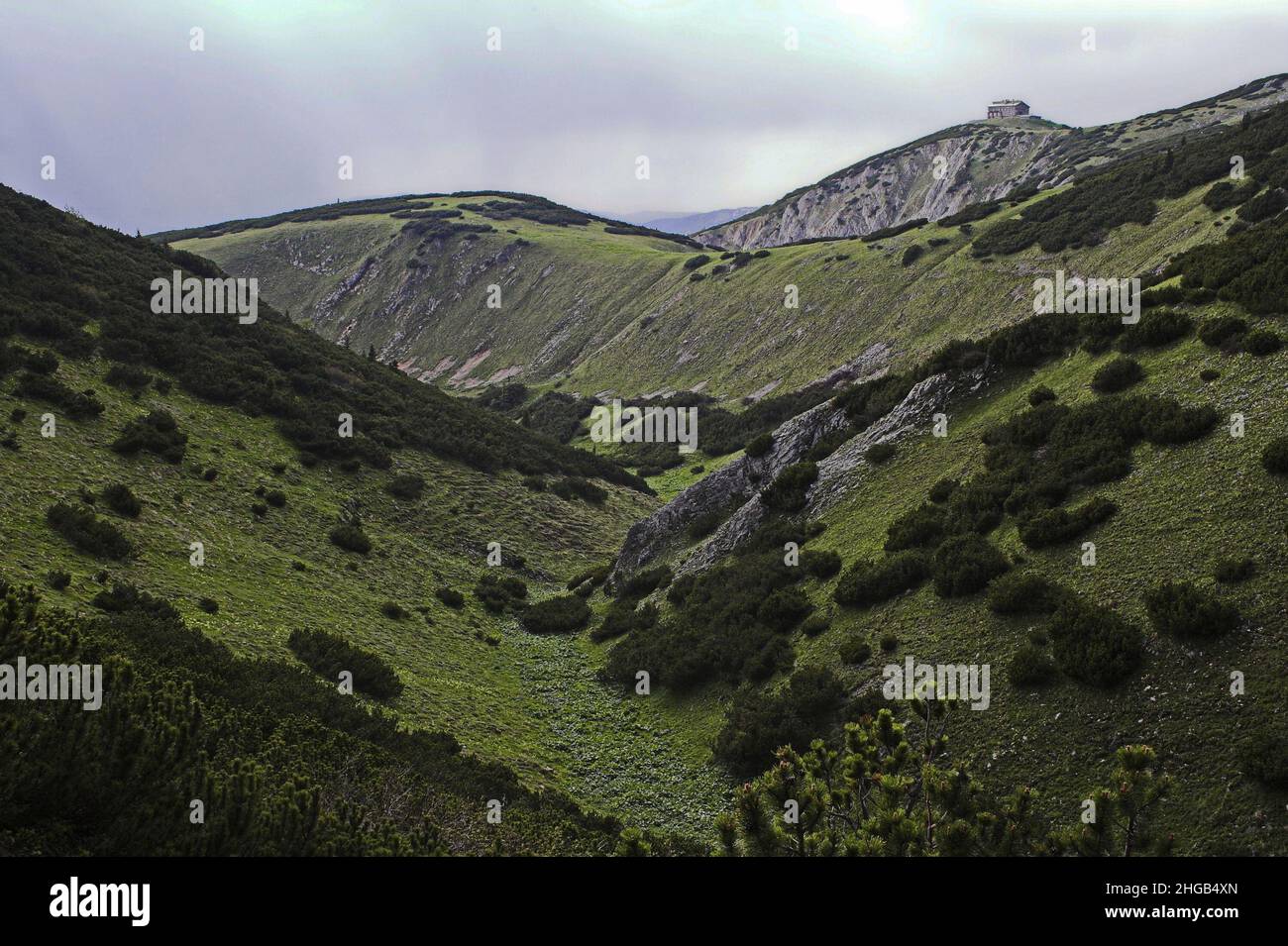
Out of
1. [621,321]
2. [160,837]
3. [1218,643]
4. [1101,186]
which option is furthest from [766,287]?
[160,837]

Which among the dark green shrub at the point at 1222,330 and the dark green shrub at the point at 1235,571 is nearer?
the dark green shrub at the point at 1235,571

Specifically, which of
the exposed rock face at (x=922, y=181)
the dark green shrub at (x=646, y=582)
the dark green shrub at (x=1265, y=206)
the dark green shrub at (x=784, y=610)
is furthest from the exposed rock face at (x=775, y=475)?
the exposed rock face at (x=922, y=181)

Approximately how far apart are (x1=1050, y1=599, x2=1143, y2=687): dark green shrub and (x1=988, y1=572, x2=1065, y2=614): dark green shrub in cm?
71

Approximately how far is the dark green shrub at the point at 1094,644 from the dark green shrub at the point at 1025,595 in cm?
71

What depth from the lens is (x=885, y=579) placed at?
1866 centimetres

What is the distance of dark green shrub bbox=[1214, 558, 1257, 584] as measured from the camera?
1272 cm

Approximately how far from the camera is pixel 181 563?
69.7ft

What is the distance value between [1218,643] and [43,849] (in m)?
17.2

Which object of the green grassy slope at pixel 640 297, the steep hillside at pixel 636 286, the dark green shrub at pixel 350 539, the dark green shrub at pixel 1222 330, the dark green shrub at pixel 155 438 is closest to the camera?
the dark green shrub at pixel 1222 330

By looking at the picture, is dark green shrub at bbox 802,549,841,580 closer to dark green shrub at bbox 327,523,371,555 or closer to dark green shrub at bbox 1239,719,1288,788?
dark green shrub at bbox 1239,719,1288,788

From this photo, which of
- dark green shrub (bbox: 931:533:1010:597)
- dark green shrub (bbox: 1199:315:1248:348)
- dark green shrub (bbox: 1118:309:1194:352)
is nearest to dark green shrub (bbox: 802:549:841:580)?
dark green shrub (bbox: 931:533:1010:597)

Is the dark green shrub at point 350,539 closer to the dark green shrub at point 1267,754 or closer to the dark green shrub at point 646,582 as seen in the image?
the dark green shrub at point 646,582

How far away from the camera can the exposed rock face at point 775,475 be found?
81.3ft

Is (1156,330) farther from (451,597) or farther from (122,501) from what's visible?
(122,501)
